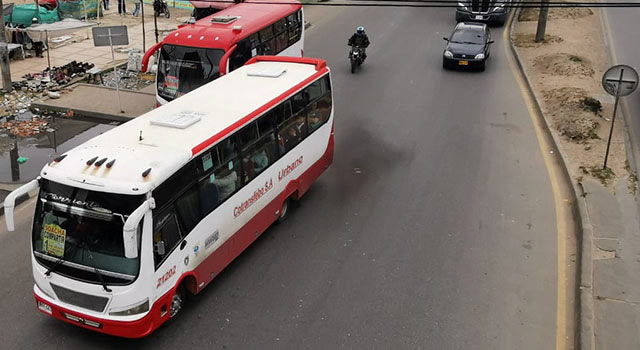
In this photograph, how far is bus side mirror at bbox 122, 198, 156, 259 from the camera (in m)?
6.99

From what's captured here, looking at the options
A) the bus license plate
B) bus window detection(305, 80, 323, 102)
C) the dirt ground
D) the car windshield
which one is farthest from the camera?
the car windshield

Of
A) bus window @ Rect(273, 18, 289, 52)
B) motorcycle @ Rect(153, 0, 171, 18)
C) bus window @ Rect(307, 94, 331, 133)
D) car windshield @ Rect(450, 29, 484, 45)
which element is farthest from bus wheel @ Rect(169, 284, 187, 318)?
motorcycle @ Rect(153, 0, 171, 18)

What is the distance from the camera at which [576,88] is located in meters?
19.1

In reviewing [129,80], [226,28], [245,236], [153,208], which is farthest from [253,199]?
[129,80]

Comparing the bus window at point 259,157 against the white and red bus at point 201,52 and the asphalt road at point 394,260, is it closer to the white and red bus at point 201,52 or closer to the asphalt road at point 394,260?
the asphalt road at point 394,260

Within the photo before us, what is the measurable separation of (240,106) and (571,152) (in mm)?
8710

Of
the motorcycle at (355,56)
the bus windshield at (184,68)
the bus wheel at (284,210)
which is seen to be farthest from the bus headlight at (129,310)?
the motorcycle at (355,56)

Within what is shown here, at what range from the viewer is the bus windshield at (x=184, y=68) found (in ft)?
52.4

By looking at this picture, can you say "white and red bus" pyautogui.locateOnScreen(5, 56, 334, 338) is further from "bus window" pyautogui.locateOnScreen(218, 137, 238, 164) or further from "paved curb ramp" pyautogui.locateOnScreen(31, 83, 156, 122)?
"paved curb ramp" pyautogui.locateOnScreen(31, 83, 156, 122)

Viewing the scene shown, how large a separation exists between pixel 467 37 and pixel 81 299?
19026 mm

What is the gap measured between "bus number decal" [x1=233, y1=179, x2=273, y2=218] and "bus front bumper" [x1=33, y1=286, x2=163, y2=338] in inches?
87.2

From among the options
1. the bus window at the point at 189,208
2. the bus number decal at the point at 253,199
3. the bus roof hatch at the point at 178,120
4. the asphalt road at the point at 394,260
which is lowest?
the asphalt road at the point at 394,260

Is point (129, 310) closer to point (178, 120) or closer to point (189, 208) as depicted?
point (189, 208)

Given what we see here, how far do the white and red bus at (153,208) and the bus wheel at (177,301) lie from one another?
31 mm
